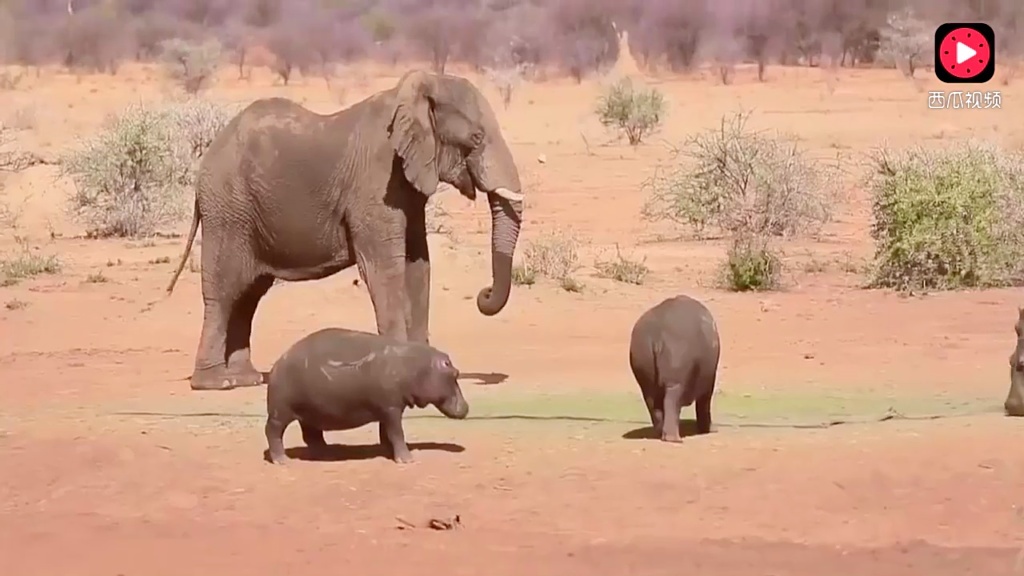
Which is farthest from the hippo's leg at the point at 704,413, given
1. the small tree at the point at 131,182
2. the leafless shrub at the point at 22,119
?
the leafless shrub at the point at 22,119

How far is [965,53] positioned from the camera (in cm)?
3828

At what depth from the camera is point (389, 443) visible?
8781 millimetres

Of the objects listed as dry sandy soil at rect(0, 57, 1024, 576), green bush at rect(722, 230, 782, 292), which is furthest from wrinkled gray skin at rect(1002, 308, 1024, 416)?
green bush at rect(722, 230, 782, 292)

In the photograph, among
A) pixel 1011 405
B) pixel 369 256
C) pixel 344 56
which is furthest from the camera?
pixel 344 56

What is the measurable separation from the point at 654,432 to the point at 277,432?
85.7 inches

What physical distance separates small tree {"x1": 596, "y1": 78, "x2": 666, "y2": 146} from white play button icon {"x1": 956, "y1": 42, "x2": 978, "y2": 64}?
6442mm

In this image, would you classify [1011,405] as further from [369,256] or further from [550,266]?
[550,266]

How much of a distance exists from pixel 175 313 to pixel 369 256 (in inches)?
210

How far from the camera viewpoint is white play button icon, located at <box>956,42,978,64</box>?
118ft

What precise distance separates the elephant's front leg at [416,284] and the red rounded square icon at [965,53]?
73.2ft

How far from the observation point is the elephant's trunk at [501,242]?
1152 cm

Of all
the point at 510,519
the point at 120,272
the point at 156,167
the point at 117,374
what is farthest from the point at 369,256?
the point at 156,167

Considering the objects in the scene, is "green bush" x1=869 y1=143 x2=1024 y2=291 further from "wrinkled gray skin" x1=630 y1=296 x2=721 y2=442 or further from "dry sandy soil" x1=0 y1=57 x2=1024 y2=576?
"wrinkled gray skin" x1=630 y1=296 x2=721 y2=442

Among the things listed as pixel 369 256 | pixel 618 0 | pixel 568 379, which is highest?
pixel 618 0
